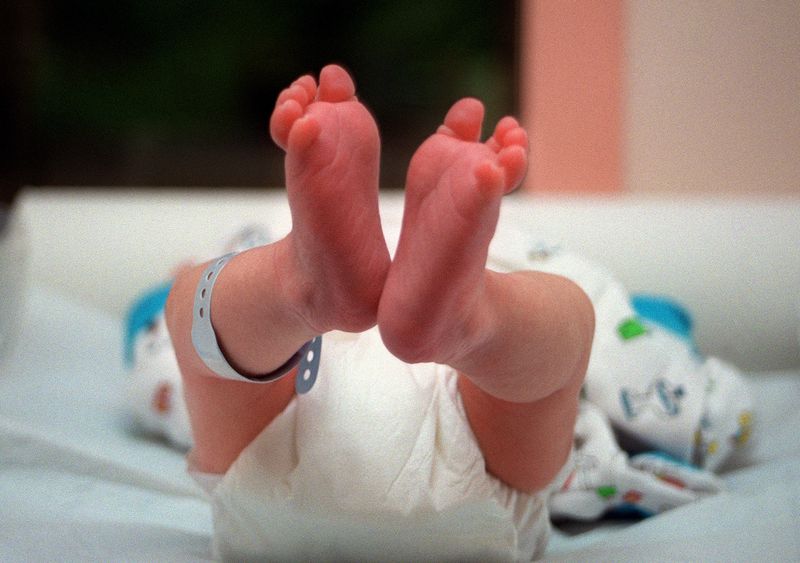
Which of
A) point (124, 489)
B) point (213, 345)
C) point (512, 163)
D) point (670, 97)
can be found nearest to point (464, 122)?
point (512, 163)

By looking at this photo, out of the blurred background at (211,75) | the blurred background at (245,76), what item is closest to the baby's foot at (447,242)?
the blurred background at (245,76)

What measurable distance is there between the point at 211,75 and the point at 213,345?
241 centimetres

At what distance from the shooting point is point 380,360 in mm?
662

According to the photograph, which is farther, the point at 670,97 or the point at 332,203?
the point at 670,97

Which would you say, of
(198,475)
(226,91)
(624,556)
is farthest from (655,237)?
(226,91)

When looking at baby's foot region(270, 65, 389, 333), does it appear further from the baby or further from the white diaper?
the white diaper

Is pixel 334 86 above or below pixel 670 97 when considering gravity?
above

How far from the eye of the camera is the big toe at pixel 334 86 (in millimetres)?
517

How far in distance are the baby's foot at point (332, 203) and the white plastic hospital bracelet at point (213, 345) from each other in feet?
0.21

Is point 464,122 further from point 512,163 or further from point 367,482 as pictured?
point 367,482

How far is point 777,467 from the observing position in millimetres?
881

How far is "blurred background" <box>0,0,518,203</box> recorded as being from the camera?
274 centimetres

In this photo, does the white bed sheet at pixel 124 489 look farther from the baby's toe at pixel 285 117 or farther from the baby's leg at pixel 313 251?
the baby's toe at pixel 285 117

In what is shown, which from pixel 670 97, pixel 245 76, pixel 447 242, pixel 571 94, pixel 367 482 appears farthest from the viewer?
pixel 245 76
